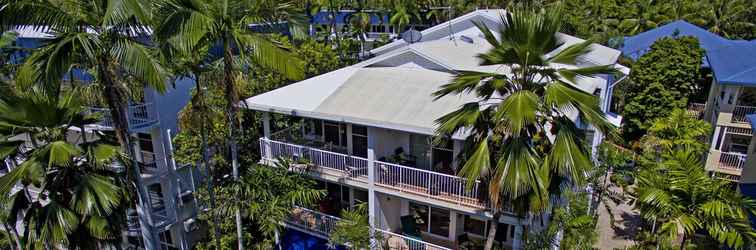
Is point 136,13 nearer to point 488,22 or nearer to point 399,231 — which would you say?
point 399,231

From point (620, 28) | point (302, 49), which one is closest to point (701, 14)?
point (620, 28)

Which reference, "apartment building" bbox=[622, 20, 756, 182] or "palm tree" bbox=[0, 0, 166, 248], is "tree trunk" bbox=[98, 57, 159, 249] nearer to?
"palm tree" bbox=[0, 0, 166, 248]

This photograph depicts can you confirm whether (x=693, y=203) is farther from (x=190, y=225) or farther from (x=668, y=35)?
(x=668, y=35)

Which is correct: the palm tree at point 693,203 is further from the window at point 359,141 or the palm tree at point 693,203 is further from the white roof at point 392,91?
the window at point 359,141

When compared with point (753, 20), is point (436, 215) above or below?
below

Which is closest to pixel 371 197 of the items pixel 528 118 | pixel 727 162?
pixel 528 118

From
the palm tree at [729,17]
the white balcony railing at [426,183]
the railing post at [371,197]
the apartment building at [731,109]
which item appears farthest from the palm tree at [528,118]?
the palm tree at [729,17]

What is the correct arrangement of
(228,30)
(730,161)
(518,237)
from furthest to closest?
(730,161) → (518,237) → (228,30)
